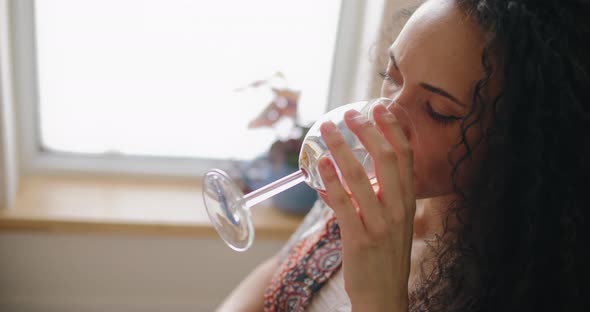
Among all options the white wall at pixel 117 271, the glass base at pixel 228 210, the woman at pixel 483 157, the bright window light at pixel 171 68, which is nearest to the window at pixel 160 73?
the bright window light at pixel 171 68

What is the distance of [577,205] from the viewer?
77 centimetres

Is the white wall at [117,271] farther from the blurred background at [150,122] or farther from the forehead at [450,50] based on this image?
the forehead at [450,50]

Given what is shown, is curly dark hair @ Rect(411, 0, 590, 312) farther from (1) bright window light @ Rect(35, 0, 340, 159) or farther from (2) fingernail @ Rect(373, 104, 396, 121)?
(1) bright window light @ Rect(35, 0, 340, 159)

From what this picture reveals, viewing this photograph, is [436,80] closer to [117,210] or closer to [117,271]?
[117,210]

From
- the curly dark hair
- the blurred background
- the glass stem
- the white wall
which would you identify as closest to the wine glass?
the glass stem

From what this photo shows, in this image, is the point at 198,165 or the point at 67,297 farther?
the point at 198,165

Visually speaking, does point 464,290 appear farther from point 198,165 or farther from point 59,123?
point 59,123

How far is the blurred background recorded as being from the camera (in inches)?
58.3

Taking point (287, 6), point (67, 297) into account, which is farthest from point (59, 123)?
point (287, 6)

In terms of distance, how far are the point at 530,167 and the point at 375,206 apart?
23 cm

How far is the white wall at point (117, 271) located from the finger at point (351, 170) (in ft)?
3.13

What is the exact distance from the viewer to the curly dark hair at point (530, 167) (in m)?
0.72

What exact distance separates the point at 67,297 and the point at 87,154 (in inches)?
16.2

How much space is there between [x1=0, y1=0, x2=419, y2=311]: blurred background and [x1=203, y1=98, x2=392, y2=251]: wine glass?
0.63 metres
